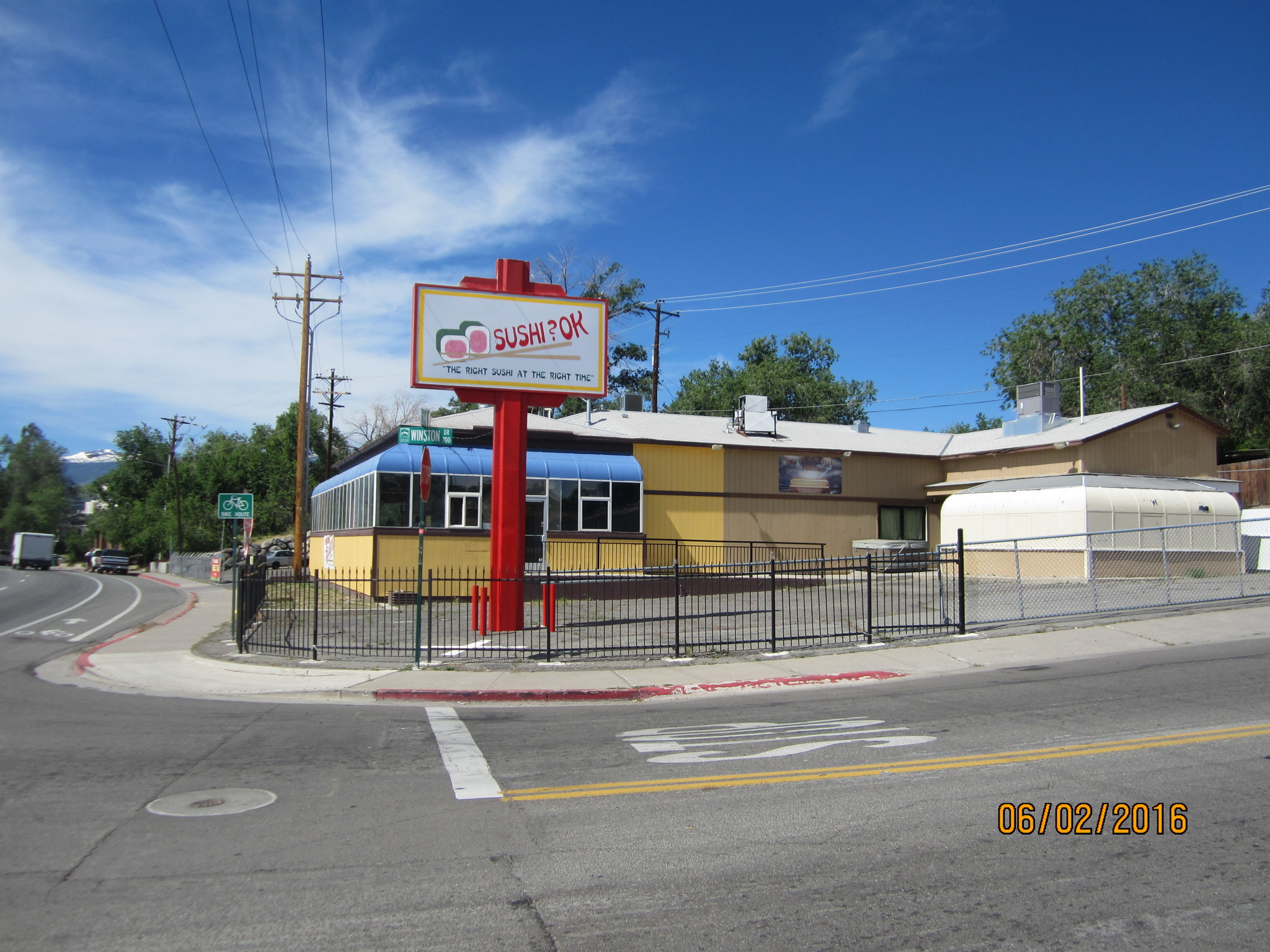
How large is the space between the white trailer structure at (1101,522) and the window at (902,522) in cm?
465

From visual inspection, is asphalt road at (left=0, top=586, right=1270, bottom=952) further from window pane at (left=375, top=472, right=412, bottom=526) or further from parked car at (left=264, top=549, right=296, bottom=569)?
parked car at (left=264, top=549, right=296, bottom=569)

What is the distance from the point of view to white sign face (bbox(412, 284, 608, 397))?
17.5 meters

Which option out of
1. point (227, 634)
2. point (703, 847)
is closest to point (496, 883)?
point (703, 847)

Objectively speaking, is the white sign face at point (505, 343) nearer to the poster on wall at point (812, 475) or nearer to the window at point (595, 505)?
the window at point (595, 505)

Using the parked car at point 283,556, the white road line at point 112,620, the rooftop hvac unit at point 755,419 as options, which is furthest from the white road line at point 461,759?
the parked car at point 283,556

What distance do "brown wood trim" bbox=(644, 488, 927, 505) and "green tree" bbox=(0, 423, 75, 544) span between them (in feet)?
323

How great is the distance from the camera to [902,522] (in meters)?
35.7

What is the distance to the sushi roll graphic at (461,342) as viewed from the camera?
17.5 metres

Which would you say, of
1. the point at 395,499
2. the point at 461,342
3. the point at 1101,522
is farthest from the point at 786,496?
the point at 461,342

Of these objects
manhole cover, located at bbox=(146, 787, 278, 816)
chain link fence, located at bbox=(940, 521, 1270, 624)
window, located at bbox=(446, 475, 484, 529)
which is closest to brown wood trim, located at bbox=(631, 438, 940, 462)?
window, located at bbox=(446, 475, 484, 529)

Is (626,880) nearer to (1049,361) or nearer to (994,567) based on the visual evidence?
(994,567)

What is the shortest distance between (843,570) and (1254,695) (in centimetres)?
809

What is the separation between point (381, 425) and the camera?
71.8 meters

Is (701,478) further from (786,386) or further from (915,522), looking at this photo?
(786,386)
